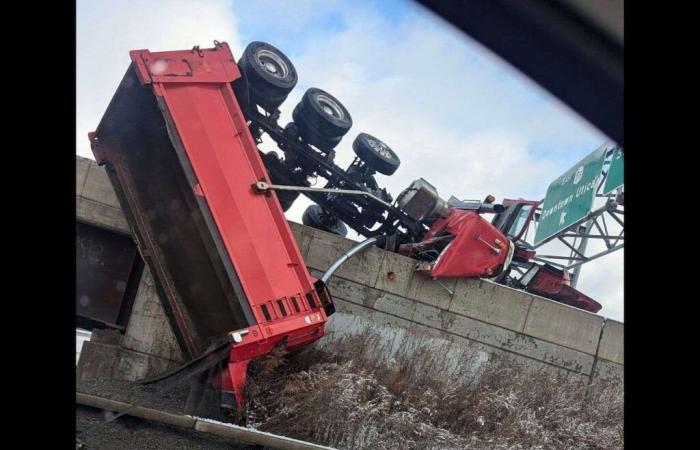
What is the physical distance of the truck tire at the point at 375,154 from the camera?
7.57 m

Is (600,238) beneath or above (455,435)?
above

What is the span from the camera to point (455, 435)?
491 cm

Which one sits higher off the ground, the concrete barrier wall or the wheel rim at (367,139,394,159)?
the wheel rim at (367,139,394,159)

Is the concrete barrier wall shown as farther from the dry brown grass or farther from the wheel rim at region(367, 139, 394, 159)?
the wheel rim at region(367, 139, 394, 159)

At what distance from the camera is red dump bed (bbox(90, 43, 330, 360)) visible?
16.1 ft

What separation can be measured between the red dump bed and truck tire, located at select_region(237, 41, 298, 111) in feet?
3.18

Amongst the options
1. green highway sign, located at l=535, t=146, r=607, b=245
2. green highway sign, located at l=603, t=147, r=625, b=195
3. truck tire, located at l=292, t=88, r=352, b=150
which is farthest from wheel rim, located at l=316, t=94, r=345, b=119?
green highway sign, located at l=535, t=146, r=607, b=245

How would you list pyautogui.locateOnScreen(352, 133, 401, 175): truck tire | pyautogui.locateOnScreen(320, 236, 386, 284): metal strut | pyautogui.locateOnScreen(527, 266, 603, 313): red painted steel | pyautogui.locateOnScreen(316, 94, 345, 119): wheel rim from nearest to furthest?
pyautogui.locateOnScreen(320, 236, 386, 284): metal strut, pyautogui.locateOnScreen(316, 94, 345, 119): wheel rim, pyautogui.locateOnScreen(352, 133, 401, 175): truck tire, pyautogui.locateOnScreen(527, 266, 603, 313): red painted steel

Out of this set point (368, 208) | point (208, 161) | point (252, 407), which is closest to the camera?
point (252, 407)

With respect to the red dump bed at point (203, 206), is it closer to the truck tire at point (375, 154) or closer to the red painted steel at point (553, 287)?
the truck tire at point (375, 154)

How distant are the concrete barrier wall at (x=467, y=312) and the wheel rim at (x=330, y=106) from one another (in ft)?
4.95
